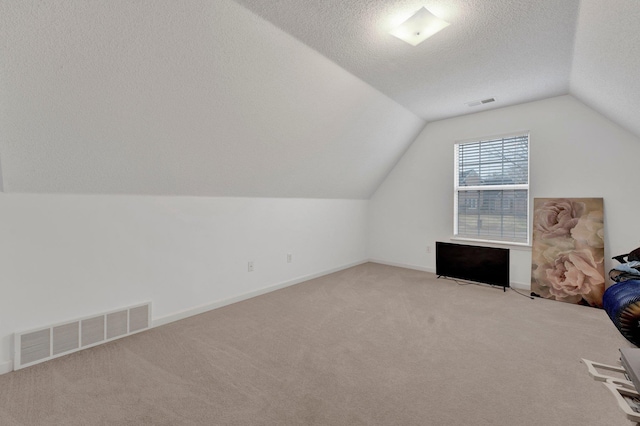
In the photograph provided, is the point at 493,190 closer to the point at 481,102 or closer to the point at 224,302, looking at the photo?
the point at 481,102

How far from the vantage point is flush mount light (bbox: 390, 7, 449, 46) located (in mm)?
2082

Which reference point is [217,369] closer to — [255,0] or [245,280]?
[245,280]

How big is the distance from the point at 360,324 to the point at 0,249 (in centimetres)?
285

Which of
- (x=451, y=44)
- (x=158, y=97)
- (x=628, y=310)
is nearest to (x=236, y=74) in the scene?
(x=158, y=97)

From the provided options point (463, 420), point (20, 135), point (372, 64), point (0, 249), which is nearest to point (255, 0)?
point (372, 64)

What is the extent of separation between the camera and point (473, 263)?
163 inches

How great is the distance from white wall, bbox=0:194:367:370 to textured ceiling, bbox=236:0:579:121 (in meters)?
1.98

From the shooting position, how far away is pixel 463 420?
1627mm

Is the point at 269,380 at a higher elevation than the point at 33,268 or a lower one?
lower

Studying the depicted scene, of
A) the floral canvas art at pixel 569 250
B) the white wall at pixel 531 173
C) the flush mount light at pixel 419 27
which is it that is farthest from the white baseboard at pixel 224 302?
the flush mount light at pixel 419 27

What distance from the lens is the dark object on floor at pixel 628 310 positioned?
91.0 inches

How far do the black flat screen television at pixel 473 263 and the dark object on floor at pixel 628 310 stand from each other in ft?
4.22

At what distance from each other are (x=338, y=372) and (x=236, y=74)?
7.77ft

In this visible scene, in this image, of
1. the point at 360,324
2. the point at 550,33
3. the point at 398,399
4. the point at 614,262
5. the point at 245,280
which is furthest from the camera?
the point at 245,280
